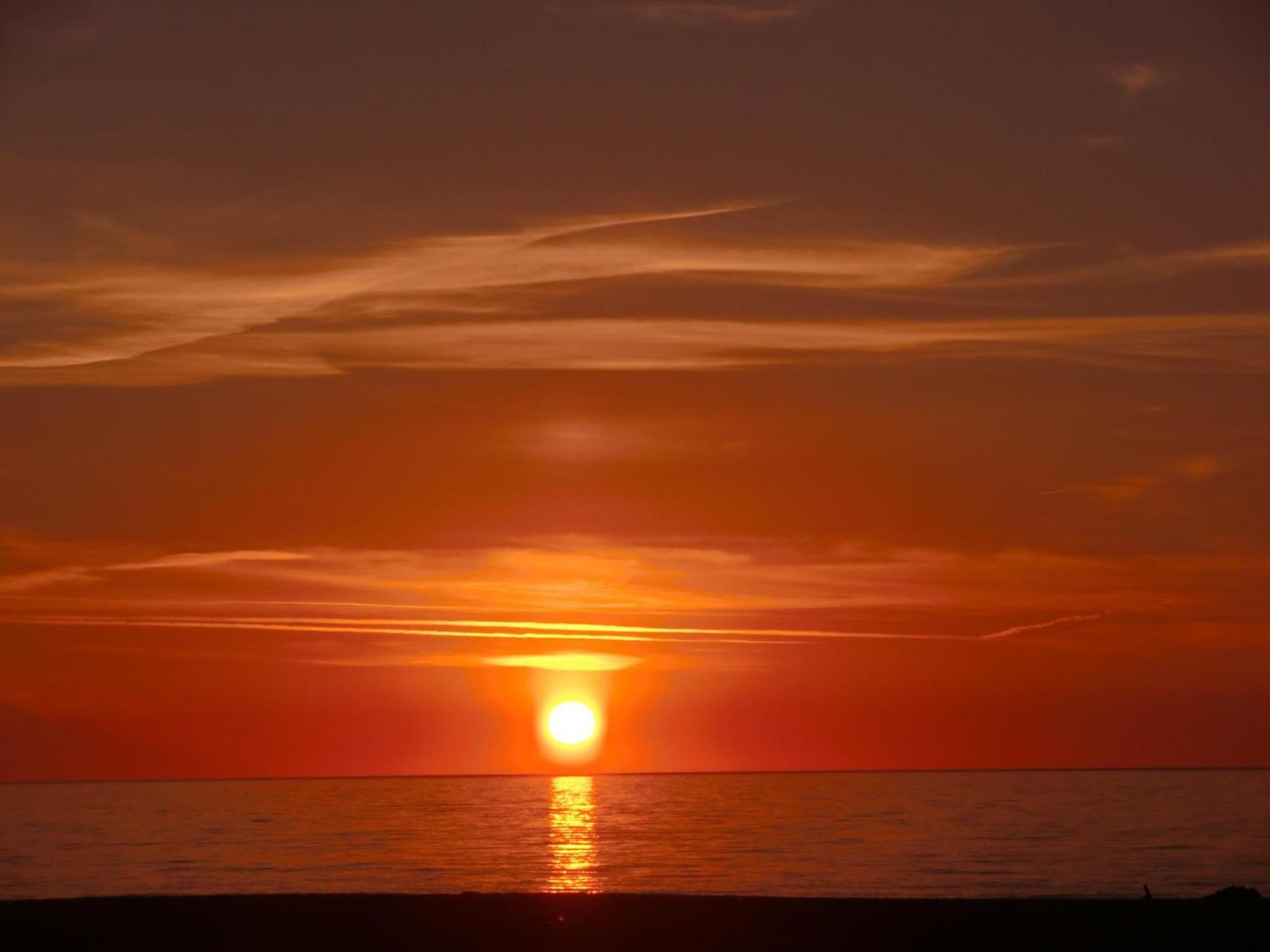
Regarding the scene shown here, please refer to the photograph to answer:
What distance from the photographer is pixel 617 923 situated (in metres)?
29.1

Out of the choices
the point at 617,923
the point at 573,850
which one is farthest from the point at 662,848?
the point at 617,923

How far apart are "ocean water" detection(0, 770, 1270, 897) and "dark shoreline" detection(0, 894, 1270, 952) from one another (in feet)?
51.1

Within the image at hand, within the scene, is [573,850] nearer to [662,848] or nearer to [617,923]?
[662,848]

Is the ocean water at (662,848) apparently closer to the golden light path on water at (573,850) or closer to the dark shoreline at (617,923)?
the golden light path on water at (573,850)

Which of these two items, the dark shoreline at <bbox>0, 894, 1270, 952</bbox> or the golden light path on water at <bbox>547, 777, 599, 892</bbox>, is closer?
the dark shoreline at <bbox>0, 894, 1270, 952</bbox>

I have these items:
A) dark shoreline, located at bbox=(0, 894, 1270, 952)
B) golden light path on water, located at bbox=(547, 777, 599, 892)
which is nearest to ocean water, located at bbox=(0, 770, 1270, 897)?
golden light path on water, located at bbox=(547, 777, 599, 892)

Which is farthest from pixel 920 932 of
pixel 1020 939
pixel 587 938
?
pixel 587 938

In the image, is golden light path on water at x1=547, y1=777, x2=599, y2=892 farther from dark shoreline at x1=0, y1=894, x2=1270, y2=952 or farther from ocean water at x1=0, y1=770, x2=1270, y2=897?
dark shoreline at x1=0, y1=894, x2=1270, y2=952

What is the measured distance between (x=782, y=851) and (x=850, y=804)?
67.1m

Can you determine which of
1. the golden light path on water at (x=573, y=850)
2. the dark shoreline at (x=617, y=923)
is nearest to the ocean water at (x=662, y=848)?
the golden light path on water at (x=573, y=850)

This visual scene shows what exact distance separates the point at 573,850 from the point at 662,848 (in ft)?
14.4

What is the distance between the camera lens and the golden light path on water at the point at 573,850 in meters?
50.4

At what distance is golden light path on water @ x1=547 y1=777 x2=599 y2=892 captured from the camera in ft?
165

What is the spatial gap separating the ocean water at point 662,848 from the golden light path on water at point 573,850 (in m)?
0.24
